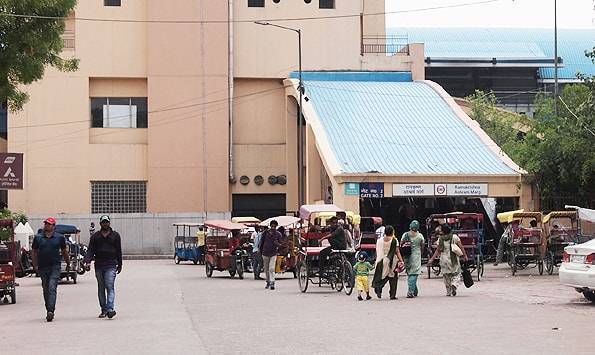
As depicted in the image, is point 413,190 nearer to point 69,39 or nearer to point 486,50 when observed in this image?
point 69,39

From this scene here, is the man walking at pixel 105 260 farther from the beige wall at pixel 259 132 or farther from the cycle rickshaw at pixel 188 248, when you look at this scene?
the beige wall at pixel 259 132

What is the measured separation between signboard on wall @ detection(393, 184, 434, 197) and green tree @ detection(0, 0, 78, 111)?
19.2 meters

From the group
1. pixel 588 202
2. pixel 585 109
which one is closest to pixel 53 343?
pixel 585 109

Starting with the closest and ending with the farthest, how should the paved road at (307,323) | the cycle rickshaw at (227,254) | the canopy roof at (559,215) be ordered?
the paved road at (307,323), the canopy roof at (559,215), the cycle rickshaw at (227,254)

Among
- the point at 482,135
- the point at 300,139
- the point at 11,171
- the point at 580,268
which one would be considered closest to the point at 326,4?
the point at 300,139

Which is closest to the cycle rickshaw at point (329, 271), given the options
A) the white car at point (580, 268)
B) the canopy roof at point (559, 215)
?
the white car at point (580, 268)

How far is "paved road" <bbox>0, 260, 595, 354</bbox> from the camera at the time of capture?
528 inches

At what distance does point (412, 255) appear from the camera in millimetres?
22812

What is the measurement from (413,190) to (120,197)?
20084 millimetres

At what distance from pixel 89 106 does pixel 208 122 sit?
21.2 ft

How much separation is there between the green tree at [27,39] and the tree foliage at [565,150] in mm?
16509

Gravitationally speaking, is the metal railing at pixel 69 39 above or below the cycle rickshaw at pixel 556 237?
above

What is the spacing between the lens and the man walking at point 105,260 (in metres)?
18.1

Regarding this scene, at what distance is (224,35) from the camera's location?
182 feet
